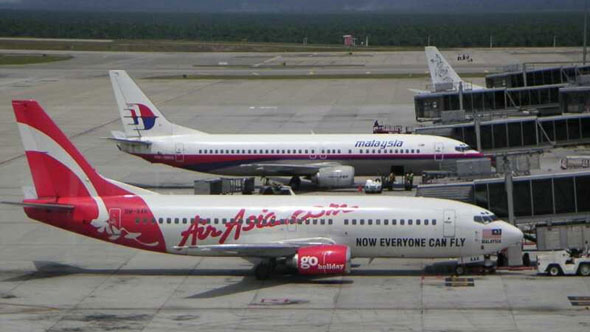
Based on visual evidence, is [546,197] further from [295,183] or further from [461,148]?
[295,183]

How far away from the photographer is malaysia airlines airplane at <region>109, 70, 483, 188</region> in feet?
204

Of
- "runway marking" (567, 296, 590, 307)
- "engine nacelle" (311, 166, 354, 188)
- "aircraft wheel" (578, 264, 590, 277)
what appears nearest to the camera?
"runway marking" (567, 296, 590, 307)

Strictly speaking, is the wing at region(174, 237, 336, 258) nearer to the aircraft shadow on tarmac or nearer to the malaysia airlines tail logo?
the aircraft shadow on tarmac

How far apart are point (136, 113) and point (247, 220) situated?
2221 cm

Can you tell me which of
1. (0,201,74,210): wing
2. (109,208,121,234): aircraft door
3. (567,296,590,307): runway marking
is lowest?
(567,296,590,307): runway marking

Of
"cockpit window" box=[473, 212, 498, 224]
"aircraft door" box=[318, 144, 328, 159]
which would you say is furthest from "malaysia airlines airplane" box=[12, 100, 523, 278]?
"aircraft door" box=[318, 144, 328, 159]

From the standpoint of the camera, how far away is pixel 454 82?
3627 inches

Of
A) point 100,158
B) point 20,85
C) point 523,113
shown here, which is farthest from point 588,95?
point 20,85

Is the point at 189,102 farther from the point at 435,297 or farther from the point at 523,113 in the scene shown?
the point at 435,297

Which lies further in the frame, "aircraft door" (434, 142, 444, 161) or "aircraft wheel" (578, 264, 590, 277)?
"aircraft door" (434, 142, 444, 161)

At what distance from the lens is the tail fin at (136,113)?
63.0 metres

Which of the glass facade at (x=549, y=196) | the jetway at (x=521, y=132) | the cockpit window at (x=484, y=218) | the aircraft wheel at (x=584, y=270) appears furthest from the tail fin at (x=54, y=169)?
the jetway at (x=521, y=132)

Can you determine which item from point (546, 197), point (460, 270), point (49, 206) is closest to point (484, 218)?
point (460, 270)

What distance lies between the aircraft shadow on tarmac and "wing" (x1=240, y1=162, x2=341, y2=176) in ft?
58.9
